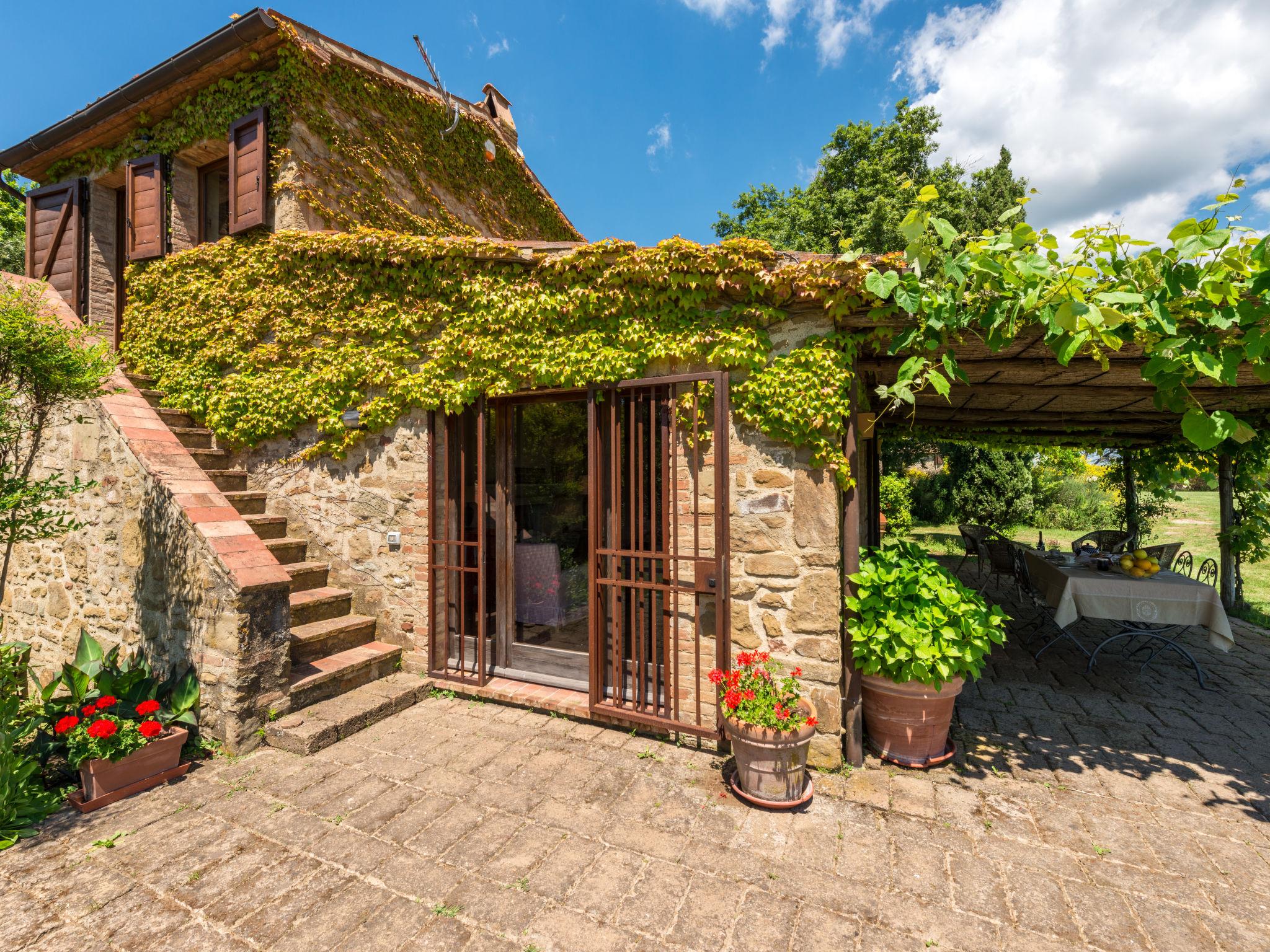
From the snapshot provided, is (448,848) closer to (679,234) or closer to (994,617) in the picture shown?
(994,617)

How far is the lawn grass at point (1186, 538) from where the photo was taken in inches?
344

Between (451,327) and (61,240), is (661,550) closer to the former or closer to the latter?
(451,327)

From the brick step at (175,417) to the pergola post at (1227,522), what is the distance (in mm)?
11372

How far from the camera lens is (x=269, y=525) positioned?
192 inches

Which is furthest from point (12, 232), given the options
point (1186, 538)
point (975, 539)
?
point (1186, 538)

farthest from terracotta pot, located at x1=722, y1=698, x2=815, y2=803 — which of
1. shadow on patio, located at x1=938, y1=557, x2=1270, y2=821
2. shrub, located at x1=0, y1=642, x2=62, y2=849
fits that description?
shrub, located at x1=0, y1=642, x2=62, y2=849

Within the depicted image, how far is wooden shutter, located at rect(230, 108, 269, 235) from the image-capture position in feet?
17.8

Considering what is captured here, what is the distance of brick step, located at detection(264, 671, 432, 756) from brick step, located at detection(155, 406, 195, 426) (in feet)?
10.6

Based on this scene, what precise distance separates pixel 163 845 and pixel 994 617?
4.55 metres

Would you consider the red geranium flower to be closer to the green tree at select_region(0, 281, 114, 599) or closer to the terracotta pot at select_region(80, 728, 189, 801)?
the terracotta pot at select_region(80, 728, 189, 801)

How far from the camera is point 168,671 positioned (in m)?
3.85

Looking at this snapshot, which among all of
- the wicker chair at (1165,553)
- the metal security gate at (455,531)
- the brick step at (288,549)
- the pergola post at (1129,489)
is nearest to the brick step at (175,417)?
the brick step at (288,549)

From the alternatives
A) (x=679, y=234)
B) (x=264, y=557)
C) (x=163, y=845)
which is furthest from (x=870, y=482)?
(x=163, y=845)

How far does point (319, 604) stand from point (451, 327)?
98.5 inches
